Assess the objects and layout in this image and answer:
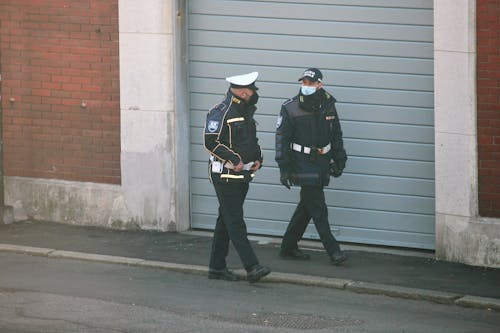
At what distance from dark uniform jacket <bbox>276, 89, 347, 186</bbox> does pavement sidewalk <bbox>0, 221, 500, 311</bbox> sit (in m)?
0.91

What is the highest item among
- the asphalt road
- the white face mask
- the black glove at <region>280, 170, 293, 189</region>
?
the white face mask

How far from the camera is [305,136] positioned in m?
11.7

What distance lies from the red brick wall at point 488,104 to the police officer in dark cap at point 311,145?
1388 mm

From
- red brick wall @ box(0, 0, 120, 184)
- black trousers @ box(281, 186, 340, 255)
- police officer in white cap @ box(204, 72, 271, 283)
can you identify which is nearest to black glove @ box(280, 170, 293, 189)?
black trousers @ box(281, 186, 340, 255)

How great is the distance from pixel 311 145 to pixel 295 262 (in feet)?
3.95

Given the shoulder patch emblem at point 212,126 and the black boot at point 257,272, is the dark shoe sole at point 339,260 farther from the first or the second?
the shoulder patch emblem at point 212,126

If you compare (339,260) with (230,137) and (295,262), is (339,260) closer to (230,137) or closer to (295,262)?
(295,262)

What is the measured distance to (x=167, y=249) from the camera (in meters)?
12.7

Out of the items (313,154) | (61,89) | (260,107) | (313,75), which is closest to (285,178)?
(313,154)

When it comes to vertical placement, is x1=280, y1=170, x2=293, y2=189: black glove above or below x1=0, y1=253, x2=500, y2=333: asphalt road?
above

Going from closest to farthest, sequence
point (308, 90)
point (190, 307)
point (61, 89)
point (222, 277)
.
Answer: point (190, 307), point (222, 277), point (308, 90), point (61, 89)

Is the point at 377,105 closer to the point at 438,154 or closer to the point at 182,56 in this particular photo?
the point at 438,154

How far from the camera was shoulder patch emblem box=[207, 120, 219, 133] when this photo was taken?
11.0 metres

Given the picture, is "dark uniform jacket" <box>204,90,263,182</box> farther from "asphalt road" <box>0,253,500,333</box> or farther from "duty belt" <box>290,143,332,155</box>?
"asphalt road" <box>0,253,500,333</box>
